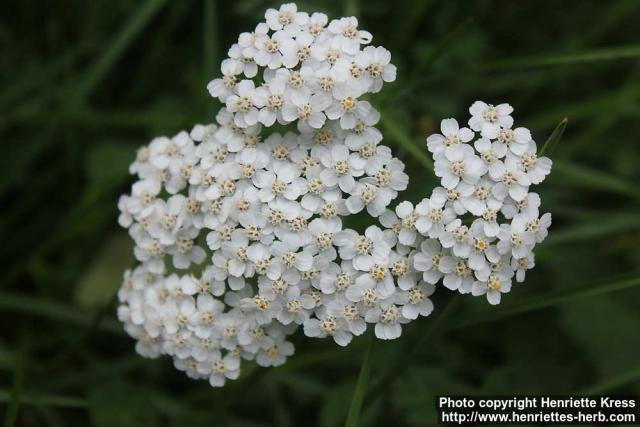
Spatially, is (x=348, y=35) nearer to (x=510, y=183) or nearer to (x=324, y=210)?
(x=324, y=210)

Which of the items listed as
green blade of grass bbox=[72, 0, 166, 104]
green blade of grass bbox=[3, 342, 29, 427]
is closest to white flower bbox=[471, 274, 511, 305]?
green blade of grass bbox=[3, 342, 29, 427]

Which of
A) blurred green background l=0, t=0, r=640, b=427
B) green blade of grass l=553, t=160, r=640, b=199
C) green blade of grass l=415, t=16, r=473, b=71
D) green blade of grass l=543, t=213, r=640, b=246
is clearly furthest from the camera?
green blade of grass l=553, t=160, r=640, b=199

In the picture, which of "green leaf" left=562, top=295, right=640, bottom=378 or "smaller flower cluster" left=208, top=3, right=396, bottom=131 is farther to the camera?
"green leaf" left=562, top=295, right=640, bottom=378

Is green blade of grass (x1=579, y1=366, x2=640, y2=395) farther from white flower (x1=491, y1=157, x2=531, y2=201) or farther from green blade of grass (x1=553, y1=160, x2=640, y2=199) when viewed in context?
green blade of grass (x1=553, y1=160, x2=640, y2=199)

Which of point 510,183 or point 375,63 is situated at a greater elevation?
point 375,63

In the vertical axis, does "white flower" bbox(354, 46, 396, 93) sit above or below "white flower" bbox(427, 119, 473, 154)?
above

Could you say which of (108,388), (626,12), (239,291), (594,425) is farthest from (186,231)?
(626,12)

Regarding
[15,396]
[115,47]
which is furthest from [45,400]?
[115,47]
